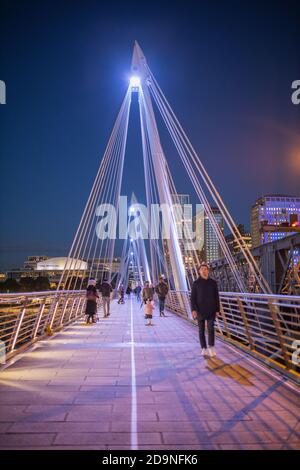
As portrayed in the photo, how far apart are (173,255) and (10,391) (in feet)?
40.0

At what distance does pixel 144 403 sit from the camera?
197 inches

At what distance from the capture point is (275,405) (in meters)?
4.94

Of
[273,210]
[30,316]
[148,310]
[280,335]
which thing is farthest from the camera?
[273,210]

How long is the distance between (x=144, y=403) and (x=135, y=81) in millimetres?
22081

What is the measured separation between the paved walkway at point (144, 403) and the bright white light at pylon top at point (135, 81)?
739 inches

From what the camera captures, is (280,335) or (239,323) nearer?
(280,335)

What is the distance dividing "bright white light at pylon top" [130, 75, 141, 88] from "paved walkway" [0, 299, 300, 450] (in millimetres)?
18768

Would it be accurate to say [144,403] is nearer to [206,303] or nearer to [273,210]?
[206,303]

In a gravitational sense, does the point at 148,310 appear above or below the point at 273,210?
below

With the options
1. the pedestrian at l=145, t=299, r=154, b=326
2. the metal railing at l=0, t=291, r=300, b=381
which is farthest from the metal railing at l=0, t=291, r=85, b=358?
the pedestrian at l=145, t=299, r=154, b=326

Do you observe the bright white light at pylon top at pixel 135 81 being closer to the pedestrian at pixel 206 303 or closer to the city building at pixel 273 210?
the pedestrian at pixel 206 303

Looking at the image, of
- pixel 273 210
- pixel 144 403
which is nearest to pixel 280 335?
pixel 144 403

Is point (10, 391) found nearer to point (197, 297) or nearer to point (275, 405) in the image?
point (275, 405)

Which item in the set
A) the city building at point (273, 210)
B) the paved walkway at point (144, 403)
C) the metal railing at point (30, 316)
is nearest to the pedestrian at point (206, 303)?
the paved walkway at point (144, 403)
